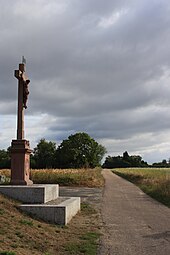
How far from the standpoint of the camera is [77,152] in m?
90.1

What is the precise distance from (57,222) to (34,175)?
25.1m

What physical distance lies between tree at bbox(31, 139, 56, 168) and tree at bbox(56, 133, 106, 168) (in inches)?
53.9

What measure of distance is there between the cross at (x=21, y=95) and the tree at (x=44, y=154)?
67997 mm

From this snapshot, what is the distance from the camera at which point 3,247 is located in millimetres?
7348

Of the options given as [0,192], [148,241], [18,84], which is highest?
[18,84]

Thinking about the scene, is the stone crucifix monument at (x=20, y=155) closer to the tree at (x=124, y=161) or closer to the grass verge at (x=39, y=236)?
the grass verge at (x=39, y=236)

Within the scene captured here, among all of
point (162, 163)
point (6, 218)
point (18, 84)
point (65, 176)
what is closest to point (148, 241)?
point (6, 218)

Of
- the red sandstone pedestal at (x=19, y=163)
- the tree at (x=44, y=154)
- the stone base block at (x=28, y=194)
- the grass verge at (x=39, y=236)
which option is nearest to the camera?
the grass verge at (x=39, y=236)

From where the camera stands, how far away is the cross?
15086 mm

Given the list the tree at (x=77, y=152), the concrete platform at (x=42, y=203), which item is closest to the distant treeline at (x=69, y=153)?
the tree at (x=77, y=152)

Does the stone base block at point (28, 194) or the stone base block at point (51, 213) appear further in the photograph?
the stone base block at point (28, 194)

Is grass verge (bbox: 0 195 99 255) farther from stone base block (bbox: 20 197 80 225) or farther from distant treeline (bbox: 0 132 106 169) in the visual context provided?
distant treeline (bbox: 0 132 106 169)

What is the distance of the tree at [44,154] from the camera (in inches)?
3354

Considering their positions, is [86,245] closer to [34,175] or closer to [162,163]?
[34,175]
